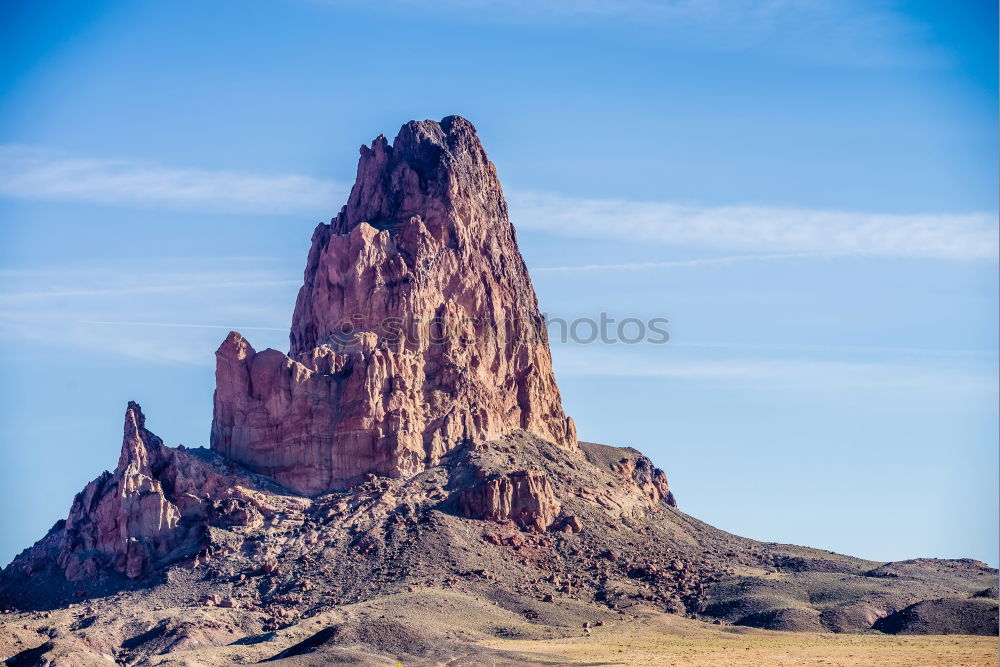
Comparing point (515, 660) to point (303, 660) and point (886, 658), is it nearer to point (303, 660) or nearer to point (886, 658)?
point (303, 660)

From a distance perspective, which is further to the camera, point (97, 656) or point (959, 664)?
point (97, 656)

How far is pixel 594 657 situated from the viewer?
194000 millimetres

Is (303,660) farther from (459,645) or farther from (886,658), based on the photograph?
(886,658)

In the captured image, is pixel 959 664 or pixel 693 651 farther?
pixel 693 651

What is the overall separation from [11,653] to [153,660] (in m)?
14.5

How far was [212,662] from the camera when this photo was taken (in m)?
194

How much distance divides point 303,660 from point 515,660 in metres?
19.7

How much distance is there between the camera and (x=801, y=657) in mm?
195000

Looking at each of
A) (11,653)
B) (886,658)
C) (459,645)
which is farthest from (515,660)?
(11,653)

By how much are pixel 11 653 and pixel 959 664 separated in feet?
297

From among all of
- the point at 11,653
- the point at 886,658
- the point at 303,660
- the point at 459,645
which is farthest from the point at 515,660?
the point at 11,653

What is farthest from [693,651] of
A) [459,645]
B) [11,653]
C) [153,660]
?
[11,653]

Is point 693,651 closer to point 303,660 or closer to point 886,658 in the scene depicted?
point 886,658

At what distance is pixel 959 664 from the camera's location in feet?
610
